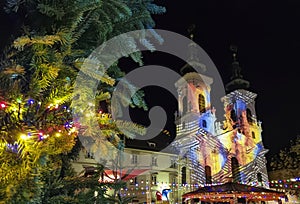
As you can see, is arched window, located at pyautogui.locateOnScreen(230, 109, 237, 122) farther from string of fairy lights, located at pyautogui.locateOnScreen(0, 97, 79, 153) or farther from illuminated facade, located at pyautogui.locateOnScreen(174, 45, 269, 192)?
string of fairy lights, located at pyautogui.locateOnScreen(0, 97, 79, 153)

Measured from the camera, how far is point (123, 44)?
92.2 inches

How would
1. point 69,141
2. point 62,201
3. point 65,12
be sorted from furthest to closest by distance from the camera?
point 65,12 → point 69,141 → point 62,201

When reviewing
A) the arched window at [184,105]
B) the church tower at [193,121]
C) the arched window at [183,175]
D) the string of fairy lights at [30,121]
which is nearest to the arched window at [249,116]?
the church tower at [193,121]

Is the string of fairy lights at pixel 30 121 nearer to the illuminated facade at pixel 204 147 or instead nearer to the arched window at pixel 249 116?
the illuminated facade at pixel 204 147

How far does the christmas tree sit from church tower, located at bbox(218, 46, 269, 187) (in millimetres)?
32191

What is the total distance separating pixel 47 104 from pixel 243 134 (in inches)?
1425

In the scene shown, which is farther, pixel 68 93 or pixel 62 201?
pixel 68 93

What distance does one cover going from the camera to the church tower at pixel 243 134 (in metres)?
33.7

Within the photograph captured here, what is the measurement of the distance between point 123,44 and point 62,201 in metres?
1.27

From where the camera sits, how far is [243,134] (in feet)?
117

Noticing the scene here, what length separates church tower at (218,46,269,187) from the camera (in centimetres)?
3372

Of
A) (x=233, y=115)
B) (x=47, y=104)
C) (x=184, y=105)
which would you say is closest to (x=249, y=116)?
(x=233, y=115)

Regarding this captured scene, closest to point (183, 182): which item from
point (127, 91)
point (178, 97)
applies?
point (178, 97)

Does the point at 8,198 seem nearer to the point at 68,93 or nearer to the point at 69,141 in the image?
the point at 69,141
